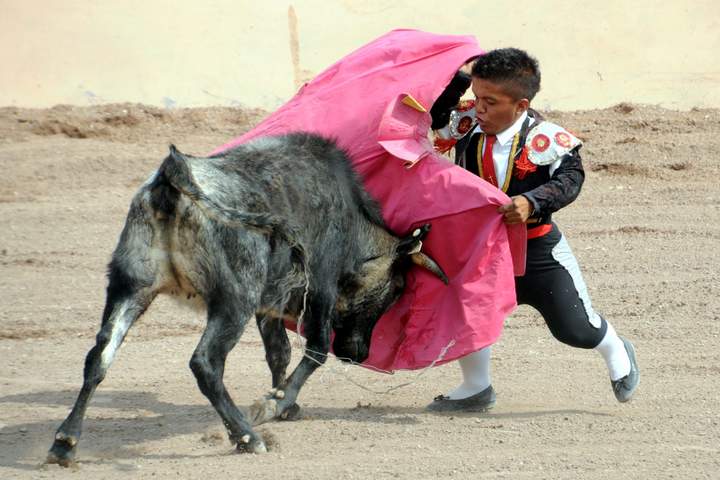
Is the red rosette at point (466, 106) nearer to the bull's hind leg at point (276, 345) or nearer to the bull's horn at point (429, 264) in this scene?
the bull's horn at point (429, 264)

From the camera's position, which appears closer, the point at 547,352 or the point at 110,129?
the point at 547,352

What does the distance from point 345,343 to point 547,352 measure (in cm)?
158

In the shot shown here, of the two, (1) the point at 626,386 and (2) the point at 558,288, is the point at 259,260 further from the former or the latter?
(1) the point at 626,386

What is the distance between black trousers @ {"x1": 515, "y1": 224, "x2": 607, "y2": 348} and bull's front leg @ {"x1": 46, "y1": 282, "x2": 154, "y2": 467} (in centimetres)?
193

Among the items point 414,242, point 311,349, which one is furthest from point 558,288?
point 311,349

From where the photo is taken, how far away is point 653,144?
11844 mm

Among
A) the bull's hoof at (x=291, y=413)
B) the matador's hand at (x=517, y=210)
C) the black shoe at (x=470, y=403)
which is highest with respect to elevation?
the matador's hand at (x=517, y=210)

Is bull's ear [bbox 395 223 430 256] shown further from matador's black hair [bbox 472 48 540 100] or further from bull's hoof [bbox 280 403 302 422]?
bull's hoof [bbox 280 403 302 422]

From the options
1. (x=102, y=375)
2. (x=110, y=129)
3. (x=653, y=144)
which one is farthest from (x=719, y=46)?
(x=102, y=375)

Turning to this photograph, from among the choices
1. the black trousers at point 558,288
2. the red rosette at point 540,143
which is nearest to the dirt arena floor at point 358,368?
the black trousers at point 558,288

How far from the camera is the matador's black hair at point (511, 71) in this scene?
5.75 m

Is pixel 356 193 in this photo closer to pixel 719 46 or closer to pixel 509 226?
pixel 509 226

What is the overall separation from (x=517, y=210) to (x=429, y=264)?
2.09ft

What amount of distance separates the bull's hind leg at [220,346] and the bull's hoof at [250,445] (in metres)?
0.04
